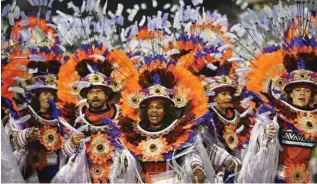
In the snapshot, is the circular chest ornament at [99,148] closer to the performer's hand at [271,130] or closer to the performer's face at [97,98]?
the performer's face at [97,98]

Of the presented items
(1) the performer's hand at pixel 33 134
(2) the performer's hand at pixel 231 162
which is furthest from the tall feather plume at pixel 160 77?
(1) the performer's hand at pixel 33 134

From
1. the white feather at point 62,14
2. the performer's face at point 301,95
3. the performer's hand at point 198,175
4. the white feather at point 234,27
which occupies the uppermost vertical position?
the white feather at point 62,14

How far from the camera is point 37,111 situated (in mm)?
2494

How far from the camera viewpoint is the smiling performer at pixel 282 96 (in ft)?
7.84

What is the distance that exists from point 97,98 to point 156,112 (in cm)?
27

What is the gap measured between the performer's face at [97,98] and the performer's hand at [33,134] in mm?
254

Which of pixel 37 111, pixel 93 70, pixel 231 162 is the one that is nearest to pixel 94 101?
pixel 93 70

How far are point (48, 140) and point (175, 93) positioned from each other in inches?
23.1

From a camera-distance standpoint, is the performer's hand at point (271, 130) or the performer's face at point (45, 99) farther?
the performer's face at point (45, 99)

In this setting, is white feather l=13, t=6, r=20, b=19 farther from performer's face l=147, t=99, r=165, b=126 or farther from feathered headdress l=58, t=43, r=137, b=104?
performer's face l=147, t=99, r=165, b=126

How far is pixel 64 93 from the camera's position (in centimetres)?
247

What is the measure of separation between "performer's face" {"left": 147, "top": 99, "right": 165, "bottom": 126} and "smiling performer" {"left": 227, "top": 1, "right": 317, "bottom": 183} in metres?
0.38

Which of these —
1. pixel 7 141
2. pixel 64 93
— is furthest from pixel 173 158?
pixel 7 141

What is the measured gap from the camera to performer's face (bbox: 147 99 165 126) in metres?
2.42
